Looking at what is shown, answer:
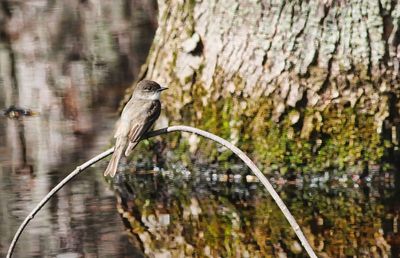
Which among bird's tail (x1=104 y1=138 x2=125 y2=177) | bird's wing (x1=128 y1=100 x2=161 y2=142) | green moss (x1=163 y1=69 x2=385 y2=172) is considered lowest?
green moss (x1=163 y1=69 x2=385 y2=172)

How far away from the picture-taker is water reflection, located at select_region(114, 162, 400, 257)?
25.1ft

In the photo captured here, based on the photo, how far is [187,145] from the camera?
938 cm

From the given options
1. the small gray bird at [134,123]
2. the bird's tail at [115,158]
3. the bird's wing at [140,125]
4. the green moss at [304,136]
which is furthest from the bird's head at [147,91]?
the green moss at [304,136]

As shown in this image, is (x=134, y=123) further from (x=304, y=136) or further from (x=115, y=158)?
(x=304, y=136)

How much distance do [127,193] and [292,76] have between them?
153 cm

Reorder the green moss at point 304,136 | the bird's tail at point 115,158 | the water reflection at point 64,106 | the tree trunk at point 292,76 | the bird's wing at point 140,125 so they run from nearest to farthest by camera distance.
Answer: the bird's tail at point 115,158 < the bird's wing at point 140,125 < the water reflection at point 64,106 < the tree trunk at point 292,76 < the green moss at point 304,136

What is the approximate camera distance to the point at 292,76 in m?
8.81

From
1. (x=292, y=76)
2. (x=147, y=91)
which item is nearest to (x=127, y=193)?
(x=292, y=76)

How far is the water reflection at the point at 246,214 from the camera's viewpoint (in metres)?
7.65

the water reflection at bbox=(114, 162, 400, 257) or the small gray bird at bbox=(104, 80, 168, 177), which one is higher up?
the small gray bird at bbox=(104, 80, 168, 177)

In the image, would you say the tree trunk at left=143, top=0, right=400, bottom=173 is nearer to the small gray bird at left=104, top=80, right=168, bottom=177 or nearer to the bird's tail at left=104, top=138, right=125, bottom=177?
the small gray bird at left=104, top=80, right=168, bottom=177

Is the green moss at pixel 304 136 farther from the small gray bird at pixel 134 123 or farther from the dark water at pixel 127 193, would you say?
the small gray bird at pixel 134 123

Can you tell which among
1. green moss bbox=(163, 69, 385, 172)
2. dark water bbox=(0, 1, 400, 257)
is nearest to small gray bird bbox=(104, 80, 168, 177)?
dark water bbox=(0, 1, 400, 257)

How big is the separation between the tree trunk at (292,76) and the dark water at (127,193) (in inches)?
10.2
